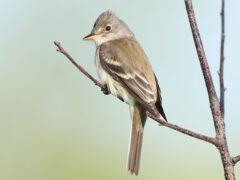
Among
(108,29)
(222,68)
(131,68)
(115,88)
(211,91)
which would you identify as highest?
(108,29)

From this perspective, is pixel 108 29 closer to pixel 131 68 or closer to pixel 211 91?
pixel 131 68

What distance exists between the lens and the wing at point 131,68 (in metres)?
3.59

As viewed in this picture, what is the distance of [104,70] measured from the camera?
4.02m

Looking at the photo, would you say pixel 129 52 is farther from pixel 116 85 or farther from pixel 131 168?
pixel 131 168

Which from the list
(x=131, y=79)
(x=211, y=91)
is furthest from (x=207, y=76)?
(x=131, y=79)

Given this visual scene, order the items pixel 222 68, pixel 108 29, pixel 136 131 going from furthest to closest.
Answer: pixel 108 29, pixel 136 131, pixel 222 68

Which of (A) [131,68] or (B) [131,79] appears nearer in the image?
(B) [131,79]

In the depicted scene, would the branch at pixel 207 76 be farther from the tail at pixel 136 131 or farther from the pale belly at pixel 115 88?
the pale belly at pixel 115 88

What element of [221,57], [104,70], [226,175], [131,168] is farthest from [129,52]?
[226,175]

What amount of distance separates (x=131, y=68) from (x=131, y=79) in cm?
14

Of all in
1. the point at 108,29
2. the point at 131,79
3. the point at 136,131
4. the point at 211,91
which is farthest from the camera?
the point at 108,29

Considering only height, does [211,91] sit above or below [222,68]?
below

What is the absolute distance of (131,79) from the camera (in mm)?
3703

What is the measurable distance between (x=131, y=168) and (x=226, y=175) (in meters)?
1.42
